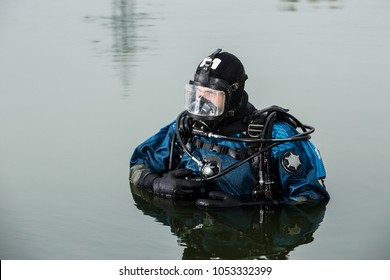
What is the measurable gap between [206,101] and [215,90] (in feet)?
0.29

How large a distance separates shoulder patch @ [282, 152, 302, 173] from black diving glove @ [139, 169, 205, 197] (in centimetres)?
53

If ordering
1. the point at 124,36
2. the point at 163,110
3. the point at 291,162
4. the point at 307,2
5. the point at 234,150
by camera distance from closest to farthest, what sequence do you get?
the point at 291,162, the point at 234,150, the point at 163,110, the point at 124,36, the point at 307,2

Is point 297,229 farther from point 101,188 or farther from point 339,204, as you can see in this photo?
point 101,188

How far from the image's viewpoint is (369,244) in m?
6.01

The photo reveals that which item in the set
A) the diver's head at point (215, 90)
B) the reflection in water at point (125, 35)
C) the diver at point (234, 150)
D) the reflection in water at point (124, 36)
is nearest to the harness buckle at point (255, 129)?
the diver at point (234, 150)

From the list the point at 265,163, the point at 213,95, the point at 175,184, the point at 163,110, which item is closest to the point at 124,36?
the point at 163,110

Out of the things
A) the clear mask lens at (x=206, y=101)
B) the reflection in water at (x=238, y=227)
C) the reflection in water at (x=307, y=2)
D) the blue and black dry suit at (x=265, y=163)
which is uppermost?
the clear mask lens at (x=206, y=101)

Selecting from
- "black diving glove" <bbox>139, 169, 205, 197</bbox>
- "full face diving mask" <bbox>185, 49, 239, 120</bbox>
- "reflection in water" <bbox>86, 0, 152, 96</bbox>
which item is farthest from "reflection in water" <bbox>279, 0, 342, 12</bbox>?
"full face diving mask" <bbox>185, 49, 239, 120</bbox>

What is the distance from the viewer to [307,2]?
14.6m

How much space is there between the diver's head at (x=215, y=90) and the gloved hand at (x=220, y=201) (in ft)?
1.52

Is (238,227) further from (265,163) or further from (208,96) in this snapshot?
(208,96)

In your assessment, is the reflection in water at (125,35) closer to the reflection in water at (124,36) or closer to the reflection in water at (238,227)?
the reflection in water at (124,36)

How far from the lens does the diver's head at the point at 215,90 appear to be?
6254mm

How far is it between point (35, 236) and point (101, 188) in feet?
2.95
